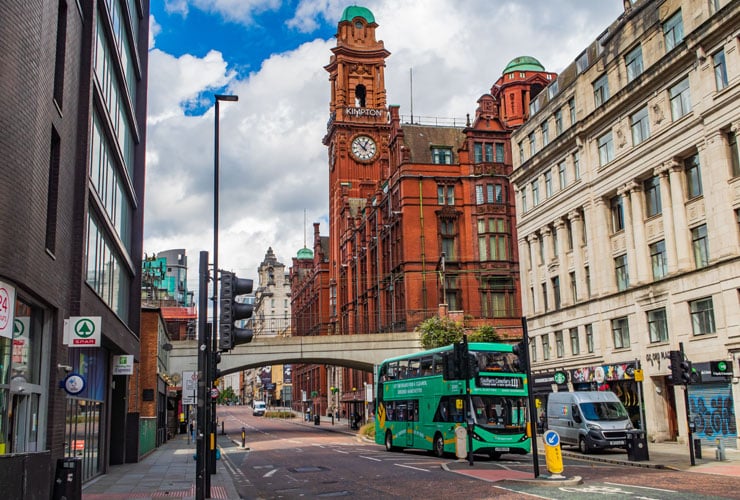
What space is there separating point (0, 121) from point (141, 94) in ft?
71.1

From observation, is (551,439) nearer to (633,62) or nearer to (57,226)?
(57,226)

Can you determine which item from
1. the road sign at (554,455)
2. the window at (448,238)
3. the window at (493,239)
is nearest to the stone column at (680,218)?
the road sign at (554,455)

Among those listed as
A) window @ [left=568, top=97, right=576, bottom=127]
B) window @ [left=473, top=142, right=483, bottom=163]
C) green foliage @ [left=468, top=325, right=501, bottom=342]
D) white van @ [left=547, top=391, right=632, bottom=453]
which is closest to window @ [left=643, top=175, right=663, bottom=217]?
window @ [left=568, top=97, right=576, bottom=127]

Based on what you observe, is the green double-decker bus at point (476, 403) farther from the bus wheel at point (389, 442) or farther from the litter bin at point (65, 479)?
the litter bin at point (65, 479)

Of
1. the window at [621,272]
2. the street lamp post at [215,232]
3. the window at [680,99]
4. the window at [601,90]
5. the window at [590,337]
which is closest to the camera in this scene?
the street lamp post at [215,232]

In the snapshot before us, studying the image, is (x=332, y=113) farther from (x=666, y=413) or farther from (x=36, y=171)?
(x=36, y=171)

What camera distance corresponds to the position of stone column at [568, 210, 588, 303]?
40188 mm

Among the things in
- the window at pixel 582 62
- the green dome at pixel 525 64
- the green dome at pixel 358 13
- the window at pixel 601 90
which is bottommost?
the window at pixel 601 90

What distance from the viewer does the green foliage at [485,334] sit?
174ft

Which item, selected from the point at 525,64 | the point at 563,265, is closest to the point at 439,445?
the point at 563,265

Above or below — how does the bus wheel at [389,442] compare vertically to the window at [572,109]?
below

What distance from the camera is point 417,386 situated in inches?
1238

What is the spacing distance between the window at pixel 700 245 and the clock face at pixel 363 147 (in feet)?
196

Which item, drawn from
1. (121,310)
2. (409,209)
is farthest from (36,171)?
(409,209)
